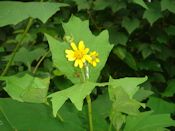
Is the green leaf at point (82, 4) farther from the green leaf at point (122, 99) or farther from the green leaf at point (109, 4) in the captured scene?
the green leaf at point (122, 99)

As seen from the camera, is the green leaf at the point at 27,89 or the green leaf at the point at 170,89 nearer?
the green leaf at the point at 27,89

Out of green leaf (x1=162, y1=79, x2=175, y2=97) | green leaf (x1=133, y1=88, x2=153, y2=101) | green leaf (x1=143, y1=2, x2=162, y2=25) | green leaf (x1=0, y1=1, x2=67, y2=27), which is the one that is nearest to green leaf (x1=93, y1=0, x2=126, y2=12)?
green leaf (x1=143, y1=2, x2=162, y2=25)

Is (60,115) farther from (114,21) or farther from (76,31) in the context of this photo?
(114,21)

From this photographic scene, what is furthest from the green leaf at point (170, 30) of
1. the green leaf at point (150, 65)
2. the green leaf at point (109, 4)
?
the green leaf at point (109, 4)

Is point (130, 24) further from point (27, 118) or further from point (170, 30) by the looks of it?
point (27, 118)

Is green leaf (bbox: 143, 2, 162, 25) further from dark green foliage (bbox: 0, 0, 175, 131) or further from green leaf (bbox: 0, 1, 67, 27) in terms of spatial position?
green leaf (bbox: 0, 1, 67, 27)

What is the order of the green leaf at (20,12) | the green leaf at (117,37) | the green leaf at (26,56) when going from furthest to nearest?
the green leaf at (117,37) < the green leaf at (26,56) < the green leaf at (20,12)
